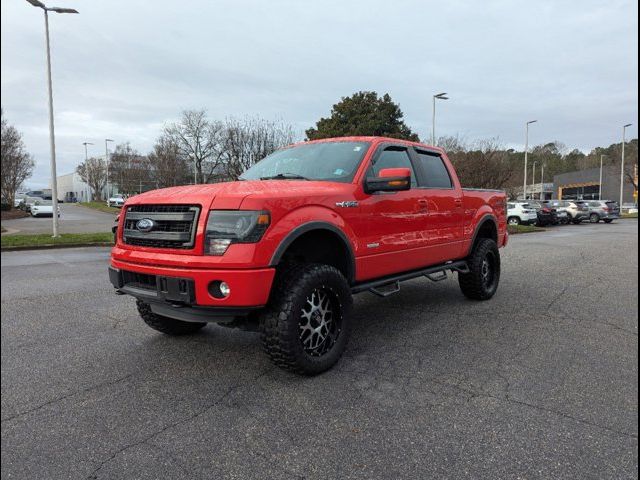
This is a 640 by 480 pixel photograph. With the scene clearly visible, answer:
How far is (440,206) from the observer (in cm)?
506

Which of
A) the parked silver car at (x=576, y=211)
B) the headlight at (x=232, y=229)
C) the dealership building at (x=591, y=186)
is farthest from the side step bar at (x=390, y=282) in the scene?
the dealership building at (x=591, y=186)

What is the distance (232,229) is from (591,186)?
8398 centimetres

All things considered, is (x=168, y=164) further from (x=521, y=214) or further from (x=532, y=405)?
(x=532, y=405)

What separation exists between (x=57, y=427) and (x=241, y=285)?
51.9 inches

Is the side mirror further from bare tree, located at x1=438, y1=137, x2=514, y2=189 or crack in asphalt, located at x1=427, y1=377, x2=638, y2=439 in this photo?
bare tree, located at x1=438, y1=137, x2=514, y2=189

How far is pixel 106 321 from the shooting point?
4.89 meters

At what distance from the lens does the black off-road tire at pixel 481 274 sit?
580cm

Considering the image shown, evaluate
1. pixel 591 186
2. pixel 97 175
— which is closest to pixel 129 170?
pixel 97 175

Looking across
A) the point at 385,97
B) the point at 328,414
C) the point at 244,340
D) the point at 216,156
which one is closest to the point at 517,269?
the point at 244,340

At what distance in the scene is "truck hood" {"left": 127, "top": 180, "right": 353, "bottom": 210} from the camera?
3.14m

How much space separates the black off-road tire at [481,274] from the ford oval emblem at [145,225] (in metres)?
4.01

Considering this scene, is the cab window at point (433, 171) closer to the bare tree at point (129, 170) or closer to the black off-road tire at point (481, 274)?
the black off-road tire at point (481, 274)

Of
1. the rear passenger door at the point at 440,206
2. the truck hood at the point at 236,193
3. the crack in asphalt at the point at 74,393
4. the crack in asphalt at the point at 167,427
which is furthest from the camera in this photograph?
the rear passenger door at the point at 440,206

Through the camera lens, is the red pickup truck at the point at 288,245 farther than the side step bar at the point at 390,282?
No
